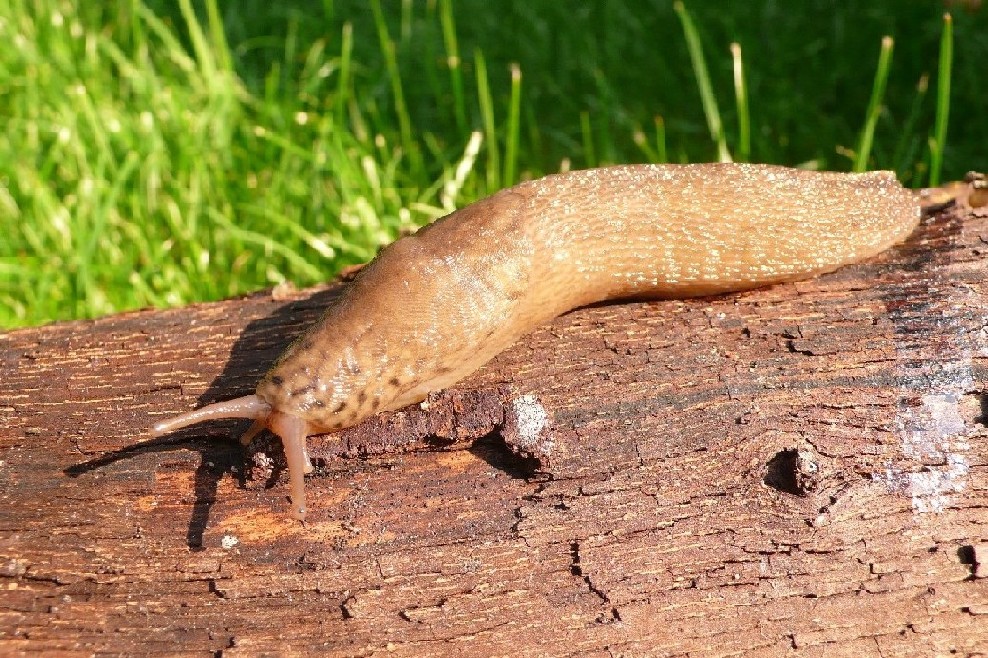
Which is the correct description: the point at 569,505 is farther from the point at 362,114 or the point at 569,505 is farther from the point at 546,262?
the point at 362,114

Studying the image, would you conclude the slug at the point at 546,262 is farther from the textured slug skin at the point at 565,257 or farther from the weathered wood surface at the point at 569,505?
the weathered wood surface at the point at 569,505

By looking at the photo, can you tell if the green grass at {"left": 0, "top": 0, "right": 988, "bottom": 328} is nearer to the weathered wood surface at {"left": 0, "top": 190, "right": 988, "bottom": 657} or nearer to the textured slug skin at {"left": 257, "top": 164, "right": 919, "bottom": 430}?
the textured slug skin at {"left": 257, "top": 164, "right": 919, "bottom": 430}

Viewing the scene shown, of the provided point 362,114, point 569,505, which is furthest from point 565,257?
point 362,114

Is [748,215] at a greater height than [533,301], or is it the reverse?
[748,215]

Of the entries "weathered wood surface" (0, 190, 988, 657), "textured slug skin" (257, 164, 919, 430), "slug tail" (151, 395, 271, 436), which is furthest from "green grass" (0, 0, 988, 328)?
"slug tail" (151, 395, 271, 436)

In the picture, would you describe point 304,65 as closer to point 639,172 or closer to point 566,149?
point 566,149

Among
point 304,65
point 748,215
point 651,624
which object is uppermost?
point 304,65

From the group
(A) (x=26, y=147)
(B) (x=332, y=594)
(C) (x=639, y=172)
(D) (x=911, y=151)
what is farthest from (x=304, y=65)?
(B) (x=332, y=594)
